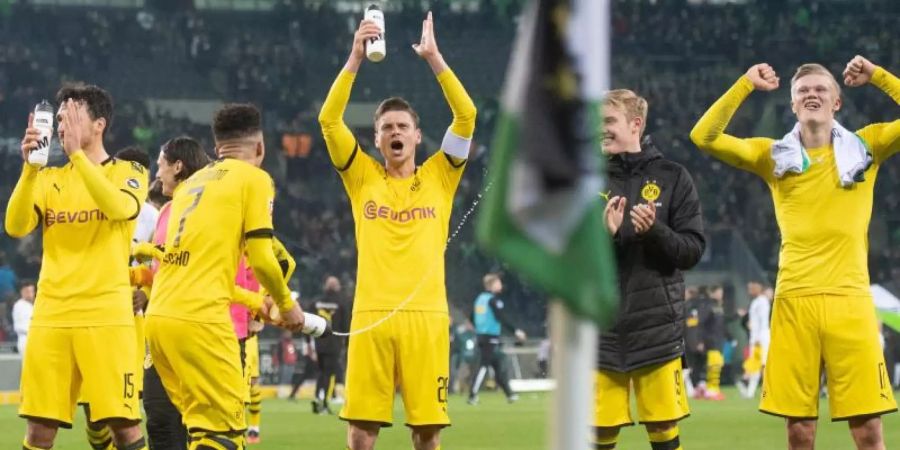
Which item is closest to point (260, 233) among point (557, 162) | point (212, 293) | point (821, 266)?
point (212, 293)

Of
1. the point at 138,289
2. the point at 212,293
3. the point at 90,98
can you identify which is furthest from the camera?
the point at 138,289

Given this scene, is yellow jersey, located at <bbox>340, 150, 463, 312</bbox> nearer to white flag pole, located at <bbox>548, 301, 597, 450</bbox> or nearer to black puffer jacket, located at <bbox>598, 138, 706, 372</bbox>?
black puffer jacket, located at <bbox>598, 138, 706, 372</bbox>

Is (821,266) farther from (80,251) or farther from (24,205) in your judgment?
(24,205)

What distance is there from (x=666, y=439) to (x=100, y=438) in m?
3.27

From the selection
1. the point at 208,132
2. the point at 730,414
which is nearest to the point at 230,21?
the point at 208,132

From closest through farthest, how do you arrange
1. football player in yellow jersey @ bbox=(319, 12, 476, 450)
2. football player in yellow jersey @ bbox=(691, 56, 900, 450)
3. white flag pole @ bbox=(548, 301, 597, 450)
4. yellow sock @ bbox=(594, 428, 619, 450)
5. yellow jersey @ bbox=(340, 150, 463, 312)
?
white flag pole @ bbox=(548, 301, 597, 450), yellow sock @ bbox=(594, 428, 619, 450), football player in yellow jersey @ bbox=(691, 56, 900, 450), football player in yellow jersey @ bbox=(319, 12, 476, 450), yellow jersey @ bbox=(340, 150, 463, 312)

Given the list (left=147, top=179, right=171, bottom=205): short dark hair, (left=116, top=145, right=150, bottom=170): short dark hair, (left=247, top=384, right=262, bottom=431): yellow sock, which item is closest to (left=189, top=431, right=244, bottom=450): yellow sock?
(left=116, top=145, right=150, bottom=170): short dark hair

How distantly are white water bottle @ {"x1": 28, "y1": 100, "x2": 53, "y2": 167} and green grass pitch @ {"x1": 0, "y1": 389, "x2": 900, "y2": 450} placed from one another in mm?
6545

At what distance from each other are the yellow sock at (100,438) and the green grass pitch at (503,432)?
5766mm

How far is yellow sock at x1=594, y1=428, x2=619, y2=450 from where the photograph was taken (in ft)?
25.3

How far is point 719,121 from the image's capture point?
823cm

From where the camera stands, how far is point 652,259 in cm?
769

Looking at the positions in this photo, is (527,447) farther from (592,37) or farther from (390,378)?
(592,37)

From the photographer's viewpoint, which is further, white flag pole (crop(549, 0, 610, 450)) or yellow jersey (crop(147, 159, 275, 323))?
yellow jersey (crop(147, 159, 275, 323))
